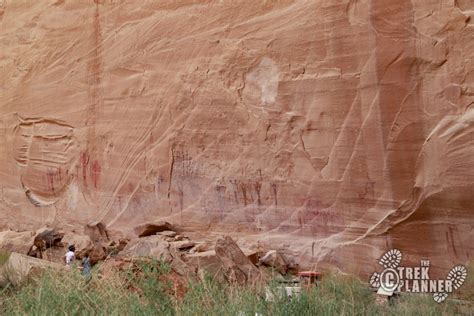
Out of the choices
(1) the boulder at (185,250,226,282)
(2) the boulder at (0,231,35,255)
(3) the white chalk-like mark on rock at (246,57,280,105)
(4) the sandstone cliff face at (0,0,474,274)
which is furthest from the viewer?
(2) the boulder at (0,231,35,255)

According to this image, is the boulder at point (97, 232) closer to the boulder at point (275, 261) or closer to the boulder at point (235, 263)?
the boulder at point (275, 261)

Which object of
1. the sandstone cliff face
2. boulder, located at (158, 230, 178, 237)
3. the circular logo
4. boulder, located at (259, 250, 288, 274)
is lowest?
the circular logo

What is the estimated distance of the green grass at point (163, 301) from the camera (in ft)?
14.4

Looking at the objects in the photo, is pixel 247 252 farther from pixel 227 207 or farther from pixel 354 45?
pixel 354 45

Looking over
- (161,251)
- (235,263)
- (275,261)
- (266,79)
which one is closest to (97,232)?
(161,251)

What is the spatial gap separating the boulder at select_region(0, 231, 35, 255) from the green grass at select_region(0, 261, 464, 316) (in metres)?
3.71

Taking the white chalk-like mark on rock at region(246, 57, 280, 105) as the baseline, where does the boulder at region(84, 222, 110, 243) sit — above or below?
below

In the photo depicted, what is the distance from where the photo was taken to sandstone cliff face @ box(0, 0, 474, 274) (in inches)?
264

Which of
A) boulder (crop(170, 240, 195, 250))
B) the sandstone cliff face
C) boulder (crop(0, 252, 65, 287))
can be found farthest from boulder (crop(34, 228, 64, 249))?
boulder (crop(170, 240, 195, 250))

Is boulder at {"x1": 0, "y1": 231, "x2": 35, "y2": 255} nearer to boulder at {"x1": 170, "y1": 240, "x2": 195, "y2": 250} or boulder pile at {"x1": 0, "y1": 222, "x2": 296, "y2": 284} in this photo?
boulder pile at {"x1": 0, "y1": 222, "x2": 296, "y2": 284}

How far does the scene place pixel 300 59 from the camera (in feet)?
25.6

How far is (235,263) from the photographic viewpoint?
6.82m

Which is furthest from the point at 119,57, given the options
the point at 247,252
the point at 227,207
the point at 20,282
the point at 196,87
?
the point at 20,282

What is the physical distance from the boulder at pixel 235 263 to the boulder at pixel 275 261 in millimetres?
320
